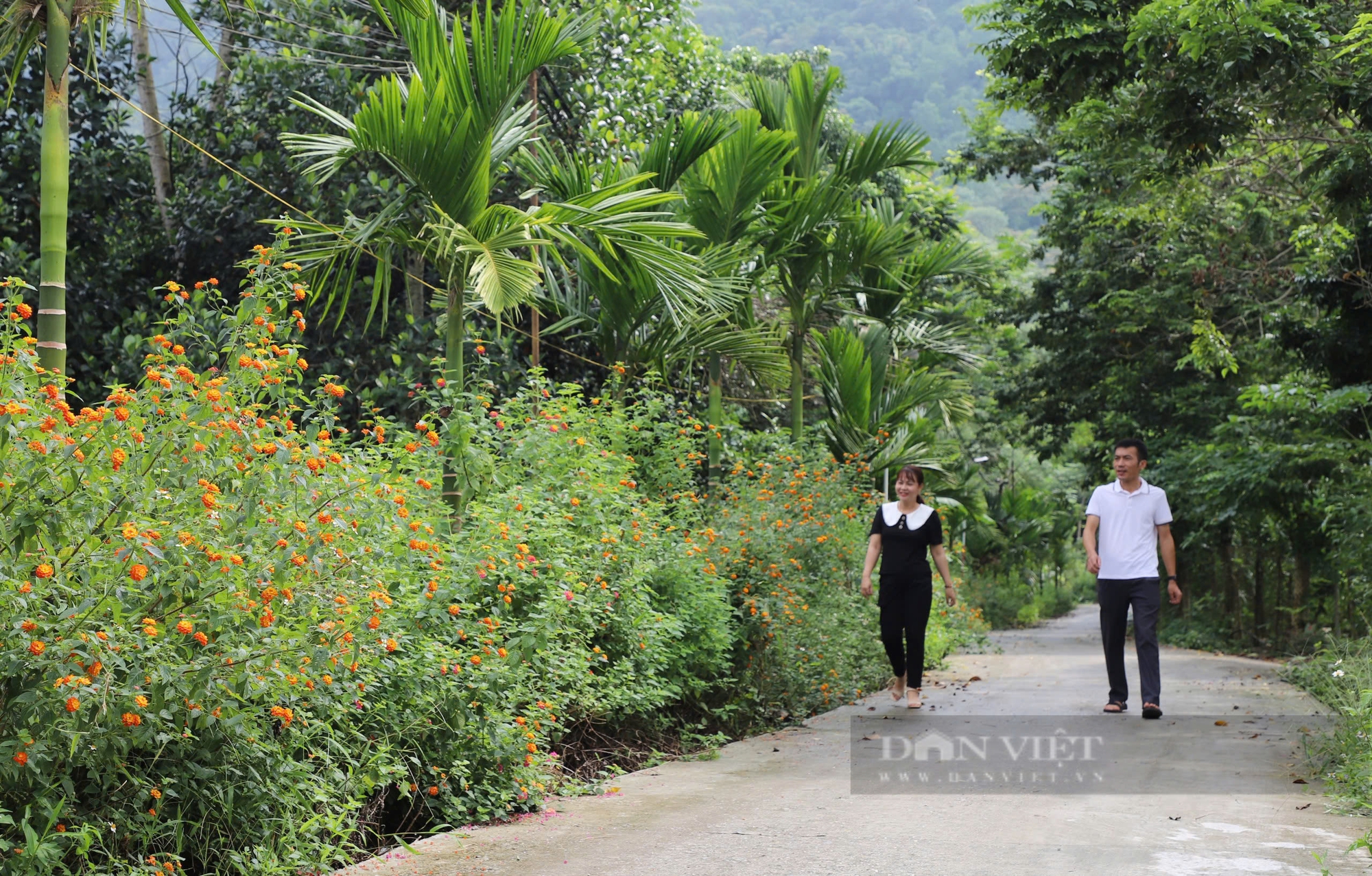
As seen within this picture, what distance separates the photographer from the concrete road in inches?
168

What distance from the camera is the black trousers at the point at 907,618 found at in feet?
28.1

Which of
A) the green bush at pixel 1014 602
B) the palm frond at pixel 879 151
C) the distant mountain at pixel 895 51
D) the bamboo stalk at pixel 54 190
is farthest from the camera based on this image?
the distant mountain at pixel 895 51

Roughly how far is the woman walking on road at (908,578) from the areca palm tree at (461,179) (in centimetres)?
252

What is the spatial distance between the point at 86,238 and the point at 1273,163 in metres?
13.0

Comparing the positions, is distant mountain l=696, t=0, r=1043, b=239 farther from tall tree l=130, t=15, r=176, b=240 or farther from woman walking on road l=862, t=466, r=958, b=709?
woman walking on road l=862, t=466, r=958, b=709

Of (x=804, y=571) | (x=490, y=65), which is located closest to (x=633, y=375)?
(x=804, y=571)

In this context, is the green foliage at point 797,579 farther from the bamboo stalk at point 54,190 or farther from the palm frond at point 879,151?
the bamboo stalk at point 54,190

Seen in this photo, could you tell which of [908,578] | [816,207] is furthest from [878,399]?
[908,578]

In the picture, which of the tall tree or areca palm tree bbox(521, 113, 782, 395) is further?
the tall tree

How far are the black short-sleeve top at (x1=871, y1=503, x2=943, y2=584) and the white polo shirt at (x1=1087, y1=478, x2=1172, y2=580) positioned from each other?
1.10 meters

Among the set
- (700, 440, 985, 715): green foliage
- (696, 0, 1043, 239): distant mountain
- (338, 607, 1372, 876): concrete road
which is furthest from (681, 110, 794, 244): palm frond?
(696, 0, 1043, 239): distant mountain

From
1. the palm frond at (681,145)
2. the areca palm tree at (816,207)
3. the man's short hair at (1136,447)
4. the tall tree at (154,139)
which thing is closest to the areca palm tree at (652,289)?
the palm frond at (681,145)

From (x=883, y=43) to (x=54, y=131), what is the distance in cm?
11140

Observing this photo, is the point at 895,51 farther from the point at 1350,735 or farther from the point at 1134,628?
the point at 1350,735
